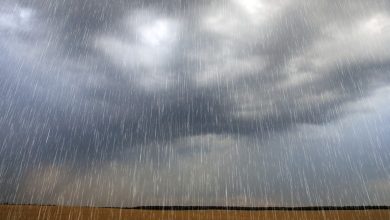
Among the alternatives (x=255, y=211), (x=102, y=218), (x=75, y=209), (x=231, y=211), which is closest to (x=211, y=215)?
(x=231, y=211)

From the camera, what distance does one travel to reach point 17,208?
36.6 meters

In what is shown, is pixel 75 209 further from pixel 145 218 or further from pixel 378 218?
pixel 378 218

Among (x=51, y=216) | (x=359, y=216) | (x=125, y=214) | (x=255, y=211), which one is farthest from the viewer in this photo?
(x=255, y=211)

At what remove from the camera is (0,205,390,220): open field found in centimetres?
3528

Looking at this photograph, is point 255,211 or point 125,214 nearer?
point 125,214

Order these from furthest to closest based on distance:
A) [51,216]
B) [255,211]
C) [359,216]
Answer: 1. [255,211]
2. [359,216]
3. [51,216]

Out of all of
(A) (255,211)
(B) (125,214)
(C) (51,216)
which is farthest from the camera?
(A) (255,211)

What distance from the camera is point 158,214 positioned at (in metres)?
38.8

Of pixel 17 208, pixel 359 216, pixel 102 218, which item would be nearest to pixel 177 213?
pixel 102 218

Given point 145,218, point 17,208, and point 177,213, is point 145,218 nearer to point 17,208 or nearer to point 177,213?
point 177,213

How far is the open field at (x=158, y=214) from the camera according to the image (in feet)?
116

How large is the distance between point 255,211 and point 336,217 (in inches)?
349

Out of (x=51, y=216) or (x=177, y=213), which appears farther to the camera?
(x=177, y=213)

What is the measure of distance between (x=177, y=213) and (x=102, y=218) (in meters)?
9.05
